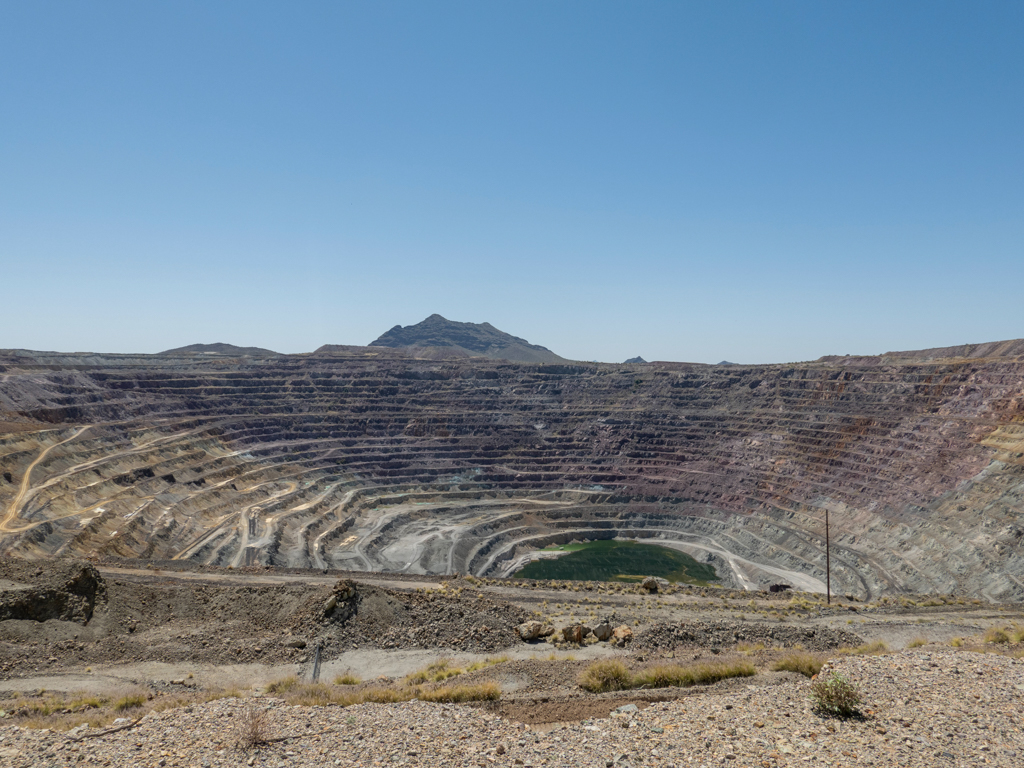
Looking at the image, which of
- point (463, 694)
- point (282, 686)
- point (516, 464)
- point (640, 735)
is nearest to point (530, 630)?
point (463, 694)

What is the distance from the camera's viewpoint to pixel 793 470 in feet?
265

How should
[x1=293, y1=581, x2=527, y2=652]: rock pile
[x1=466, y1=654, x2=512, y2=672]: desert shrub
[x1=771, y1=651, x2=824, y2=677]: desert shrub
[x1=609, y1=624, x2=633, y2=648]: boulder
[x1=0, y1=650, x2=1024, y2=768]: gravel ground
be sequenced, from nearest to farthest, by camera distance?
1. [x1=0, y1=650, x2=1024, y2=768]: gravel ground
2. [x1=771, y1=651, x2=824, y2=677]: desert shrub
3. [x1=466, y1=654, x2=512, y2=672]: desert shrub
4. [x1=609, y1=624, x2=633, y2=648]: boulder
5. [x1=293, y1=581, x2=527, y2=652]: rock pile

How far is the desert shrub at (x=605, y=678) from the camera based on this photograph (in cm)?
1780

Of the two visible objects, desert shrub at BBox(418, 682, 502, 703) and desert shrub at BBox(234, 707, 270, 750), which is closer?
desert shrub at BBox(234, 707, 270, 750)

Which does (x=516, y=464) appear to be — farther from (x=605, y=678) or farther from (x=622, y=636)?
(x=605, y=678)

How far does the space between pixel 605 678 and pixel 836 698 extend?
22.0 ft

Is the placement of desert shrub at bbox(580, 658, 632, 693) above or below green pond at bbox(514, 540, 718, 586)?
above

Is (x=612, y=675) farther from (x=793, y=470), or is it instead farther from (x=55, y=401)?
(x=55, y=401)

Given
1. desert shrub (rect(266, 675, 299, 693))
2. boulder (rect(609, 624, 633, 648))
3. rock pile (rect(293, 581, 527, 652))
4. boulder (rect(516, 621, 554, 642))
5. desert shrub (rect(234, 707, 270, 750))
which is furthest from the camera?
boulder (rect(516, 621, 554, 642))

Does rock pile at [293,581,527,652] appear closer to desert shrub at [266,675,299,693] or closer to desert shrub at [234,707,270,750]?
desert shrub at [266,675,299,693]

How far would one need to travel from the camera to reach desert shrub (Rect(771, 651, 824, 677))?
17684 mm

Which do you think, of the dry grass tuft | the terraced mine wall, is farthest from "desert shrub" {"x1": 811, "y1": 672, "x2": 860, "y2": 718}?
the terraced mine wall

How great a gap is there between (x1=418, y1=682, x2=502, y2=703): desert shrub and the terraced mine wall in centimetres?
4333

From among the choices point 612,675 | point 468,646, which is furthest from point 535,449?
point 612,675
